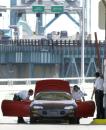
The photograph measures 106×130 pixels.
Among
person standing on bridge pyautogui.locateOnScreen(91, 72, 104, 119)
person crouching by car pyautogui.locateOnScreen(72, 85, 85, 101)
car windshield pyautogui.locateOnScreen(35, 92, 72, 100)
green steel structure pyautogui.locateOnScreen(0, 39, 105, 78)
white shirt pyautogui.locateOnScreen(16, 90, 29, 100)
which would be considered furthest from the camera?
green steel structure pyautogui.locateOnScreen(0, 39, 105, 78)

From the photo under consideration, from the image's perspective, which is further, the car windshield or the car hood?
the car windshield

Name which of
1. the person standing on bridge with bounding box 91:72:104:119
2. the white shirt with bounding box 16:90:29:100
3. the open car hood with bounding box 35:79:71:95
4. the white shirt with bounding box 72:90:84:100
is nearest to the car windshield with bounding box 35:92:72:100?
the white shirt with bounding box 72:90:84:100

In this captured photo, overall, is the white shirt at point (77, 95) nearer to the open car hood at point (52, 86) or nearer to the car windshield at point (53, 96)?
the car windshield at point (53, 96)

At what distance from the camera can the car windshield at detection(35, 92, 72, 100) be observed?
19.7m

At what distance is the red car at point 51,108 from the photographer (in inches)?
738

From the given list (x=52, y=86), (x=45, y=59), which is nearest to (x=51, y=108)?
(x=52, y=86)

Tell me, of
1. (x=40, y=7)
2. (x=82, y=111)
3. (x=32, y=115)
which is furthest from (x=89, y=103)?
(x=40, y=7)

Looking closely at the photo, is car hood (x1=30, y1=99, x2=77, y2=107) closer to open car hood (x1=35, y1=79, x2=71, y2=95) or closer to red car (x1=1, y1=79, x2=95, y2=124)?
red car (x1=1, y1=79, x2=95, y2=124)

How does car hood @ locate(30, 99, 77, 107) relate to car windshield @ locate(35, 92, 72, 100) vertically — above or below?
below

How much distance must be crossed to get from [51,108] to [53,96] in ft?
4.17

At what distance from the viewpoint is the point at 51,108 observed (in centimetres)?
1864
